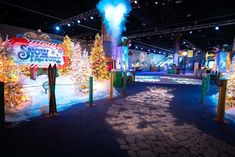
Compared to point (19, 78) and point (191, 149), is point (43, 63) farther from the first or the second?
point (191, 149)

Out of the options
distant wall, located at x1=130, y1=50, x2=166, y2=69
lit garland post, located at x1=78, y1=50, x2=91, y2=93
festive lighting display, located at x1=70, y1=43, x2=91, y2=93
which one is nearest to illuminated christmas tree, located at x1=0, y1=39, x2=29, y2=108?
festive lighting display, located at x1=70, y1=43, x2=91, y2=93

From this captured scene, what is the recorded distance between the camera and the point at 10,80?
17.5 ft

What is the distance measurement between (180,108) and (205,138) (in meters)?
2.52

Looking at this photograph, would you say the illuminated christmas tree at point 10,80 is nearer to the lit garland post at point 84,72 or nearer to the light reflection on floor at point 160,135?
the lit garland post at point 84,72

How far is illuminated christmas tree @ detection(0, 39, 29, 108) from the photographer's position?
16.7 feet

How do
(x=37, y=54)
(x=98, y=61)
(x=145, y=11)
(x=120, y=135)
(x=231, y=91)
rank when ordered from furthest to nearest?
(x=145, y=11), (x=98, y=61), (x=37, y=54), (x=231, y=91), (x=120, y=135)

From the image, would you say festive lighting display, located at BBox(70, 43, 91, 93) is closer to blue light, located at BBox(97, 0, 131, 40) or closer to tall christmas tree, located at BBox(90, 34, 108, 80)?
tall christmas tree, located at BBox(90, 34, 108, 80)

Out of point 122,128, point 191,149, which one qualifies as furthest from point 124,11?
point 191,149

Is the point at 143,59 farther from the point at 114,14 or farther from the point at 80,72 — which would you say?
the point at 80,72

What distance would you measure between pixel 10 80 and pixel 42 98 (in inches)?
55.4

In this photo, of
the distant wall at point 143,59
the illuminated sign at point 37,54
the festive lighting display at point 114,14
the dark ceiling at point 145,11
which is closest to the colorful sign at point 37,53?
the illuminated sign at point 37,54

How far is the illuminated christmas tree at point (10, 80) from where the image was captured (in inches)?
200

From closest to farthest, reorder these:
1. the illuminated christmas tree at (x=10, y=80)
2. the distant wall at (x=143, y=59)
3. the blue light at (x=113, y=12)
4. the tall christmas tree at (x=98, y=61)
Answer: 1. the illuminated christmas tree at (x=10, y=80)
2. the tall christmas tree at (x=98, y=61)
3. the blue light at (x=113, y=12)
4. the distant wall at (x=143, y=59)

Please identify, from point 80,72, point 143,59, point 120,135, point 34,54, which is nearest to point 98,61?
point 80,72
